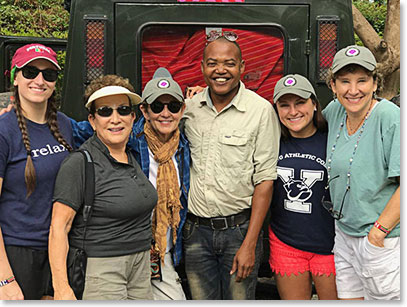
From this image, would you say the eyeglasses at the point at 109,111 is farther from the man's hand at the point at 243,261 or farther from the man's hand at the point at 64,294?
the man's hand at the point at 243,261

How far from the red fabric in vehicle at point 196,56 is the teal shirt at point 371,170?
100cm

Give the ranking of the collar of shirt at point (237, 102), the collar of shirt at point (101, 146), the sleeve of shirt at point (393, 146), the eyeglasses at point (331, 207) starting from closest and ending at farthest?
1. the sleeve of shirt at point (393, 146)
2. the collar of shirt at point (101, 146)
3. the eyeglasses at point (331, 207)
4. the collar of shirt at point (237, 102)

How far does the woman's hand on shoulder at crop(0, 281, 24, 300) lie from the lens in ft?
8.14

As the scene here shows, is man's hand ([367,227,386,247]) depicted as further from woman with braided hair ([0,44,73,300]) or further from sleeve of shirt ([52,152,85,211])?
woman with braided hair ([0,44,73,300])

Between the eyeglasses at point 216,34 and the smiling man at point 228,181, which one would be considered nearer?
the smiling man at point 228,181

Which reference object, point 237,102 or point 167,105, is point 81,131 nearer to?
point 167,105

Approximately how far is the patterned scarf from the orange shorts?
2.14 ft

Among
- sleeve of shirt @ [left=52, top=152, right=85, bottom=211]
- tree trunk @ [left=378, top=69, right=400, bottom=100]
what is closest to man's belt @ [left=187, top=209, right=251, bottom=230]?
sleeve of shirt @ [left=52, top=152, right=85, bottom=211]

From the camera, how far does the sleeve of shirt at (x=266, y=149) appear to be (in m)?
3.01

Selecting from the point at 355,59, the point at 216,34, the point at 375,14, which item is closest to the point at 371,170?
the point at 355,59

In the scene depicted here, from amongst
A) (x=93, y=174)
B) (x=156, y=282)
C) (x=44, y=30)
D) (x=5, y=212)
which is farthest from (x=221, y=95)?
(x=44, y=30)

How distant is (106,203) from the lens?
8.38ft

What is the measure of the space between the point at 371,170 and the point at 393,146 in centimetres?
18

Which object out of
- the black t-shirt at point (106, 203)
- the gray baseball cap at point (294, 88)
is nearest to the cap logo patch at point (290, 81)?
the gray baseball cap at point (294, 88)
